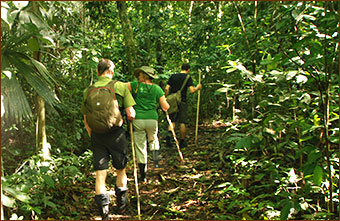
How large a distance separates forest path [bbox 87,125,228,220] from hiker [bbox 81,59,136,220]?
51 cm

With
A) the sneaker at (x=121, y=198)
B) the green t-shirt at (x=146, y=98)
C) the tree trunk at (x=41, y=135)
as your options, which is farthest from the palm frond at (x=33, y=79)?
the green t-shirt at (x=146, y=98)

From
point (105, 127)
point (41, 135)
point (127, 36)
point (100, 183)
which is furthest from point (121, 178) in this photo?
point (127, 36)

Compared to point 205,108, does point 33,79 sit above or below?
above

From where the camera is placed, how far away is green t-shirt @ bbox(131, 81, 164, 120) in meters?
5.18

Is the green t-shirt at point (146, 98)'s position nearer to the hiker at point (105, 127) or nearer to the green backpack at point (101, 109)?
the hiker at point (105, 127)

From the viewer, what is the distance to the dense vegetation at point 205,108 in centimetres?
308

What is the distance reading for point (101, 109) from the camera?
12.3 feet

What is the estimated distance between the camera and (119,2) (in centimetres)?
783

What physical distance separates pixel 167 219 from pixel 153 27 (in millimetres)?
6108

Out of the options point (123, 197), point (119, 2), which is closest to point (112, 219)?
point (123, 197)

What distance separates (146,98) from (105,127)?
154 cm

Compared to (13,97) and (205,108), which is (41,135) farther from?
(205,108)

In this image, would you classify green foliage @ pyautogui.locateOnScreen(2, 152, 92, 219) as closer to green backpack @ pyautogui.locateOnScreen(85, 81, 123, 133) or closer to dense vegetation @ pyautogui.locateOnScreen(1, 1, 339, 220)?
dense vegetation @ pyautogui.locateOnScreen(1, 1, 339, 220)

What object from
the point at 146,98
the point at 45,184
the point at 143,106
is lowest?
the point at 45,184
